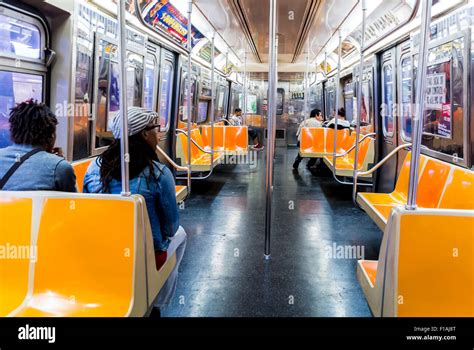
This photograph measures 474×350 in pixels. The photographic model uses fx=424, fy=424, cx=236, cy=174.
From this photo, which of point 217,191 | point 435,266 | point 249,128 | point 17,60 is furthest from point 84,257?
point 249,128

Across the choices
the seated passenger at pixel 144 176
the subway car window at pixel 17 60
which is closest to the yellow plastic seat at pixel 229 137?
the subway car window at pixel 17 60

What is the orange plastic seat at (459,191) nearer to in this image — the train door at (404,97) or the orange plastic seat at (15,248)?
the train door at (404,97)

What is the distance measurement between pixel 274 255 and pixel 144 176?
1.93 metres

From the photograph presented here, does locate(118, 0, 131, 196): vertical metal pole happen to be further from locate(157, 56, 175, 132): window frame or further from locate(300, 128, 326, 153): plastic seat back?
locate(300, 128, 326, 153): plastic seat back

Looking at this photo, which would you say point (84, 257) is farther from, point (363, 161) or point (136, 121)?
point (363, 161)

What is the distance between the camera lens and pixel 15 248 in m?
1.84

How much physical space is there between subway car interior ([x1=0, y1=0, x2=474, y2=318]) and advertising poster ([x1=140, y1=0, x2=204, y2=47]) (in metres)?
0.03

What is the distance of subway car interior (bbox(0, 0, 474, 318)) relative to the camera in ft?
5.96

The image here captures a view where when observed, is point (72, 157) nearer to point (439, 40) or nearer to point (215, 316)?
point (215, 316)

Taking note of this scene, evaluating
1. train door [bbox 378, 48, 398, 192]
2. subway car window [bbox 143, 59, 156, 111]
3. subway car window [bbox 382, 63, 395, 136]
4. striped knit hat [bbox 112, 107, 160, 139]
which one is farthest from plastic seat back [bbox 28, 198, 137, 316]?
subway car window [bbox 382, 63, 395, 136]

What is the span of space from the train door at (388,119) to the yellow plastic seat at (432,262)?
3586mm

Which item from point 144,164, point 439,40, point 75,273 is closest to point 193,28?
point 439,40

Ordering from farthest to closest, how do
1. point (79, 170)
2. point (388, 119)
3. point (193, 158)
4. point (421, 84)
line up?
point (193, 158) < point (388, 119) < point (79, 170) < point (421, 84)

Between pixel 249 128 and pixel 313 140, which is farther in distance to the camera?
pixel 249 128
